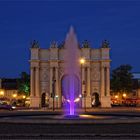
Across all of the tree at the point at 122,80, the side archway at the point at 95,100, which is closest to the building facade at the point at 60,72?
the side archway at the point at 95,100

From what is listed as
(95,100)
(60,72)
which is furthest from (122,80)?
(60,72)

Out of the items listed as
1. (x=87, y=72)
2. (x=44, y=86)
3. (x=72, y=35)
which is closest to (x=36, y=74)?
(x=44, y=86)

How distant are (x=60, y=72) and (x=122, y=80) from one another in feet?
140

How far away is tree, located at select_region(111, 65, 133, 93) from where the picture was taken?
6309 inches

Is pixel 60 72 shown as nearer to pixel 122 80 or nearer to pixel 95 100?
pixel 95 100

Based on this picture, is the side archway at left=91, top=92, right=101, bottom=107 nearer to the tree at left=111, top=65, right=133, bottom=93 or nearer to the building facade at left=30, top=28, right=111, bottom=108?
the building facade at left=30, top=28, right=111, bottom=108

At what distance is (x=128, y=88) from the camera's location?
16150 centimetres

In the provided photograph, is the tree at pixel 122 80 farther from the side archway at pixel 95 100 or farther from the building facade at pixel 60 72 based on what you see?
the building facade at pixel 60 72

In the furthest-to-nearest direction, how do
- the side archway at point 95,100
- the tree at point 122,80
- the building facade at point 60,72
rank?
1. the tree at point 122,80
2. the side archway at point 95,100
3. the building facade at point 60,72

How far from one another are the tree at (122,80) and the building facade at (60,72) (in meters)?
37.3

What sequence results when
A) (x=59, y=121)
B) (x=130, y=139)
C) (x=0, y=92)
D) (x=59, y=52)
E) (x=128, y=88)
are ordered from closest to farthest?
(x=130, y=139)
(x=59, y=121)
(x=59, y=52)
(x=128, y=88)
(x=0, y=92)

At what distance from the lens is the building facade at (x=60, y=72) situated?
396 ft

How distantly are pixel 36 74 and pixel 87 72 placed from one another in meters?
12.5

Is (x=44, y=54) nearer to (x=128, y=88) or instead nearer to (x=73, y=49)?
A: (x=128, y=88)
